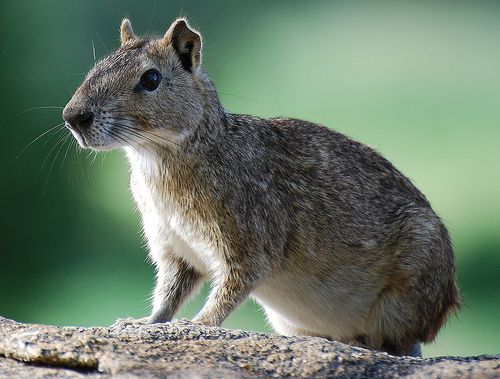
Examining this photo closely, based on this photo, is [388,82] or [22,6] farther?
[22,6]

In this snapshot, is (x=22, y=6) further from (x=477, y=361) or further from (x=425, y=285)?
(x=477, y=361)

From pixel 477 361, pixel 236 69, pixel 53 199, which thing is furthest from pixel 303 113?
pixel 477 361

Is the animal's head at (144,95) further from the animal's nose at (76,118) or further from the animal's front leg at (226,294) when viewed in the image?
the animal's front leg at (226,294)

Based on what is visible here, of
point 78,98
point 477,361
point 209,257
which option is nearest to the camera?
point 477,361

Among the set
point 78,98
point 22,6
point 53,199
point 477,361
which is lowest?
point 477,361

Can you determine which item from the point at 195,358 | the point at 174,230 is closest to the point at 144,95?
the point at 174,230

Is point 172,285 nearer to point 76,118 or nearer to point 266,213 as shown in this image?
point 266,213

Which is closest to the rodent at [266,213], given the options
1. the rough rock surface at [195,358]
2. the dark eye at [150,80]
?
the dark eye at [150,80]
